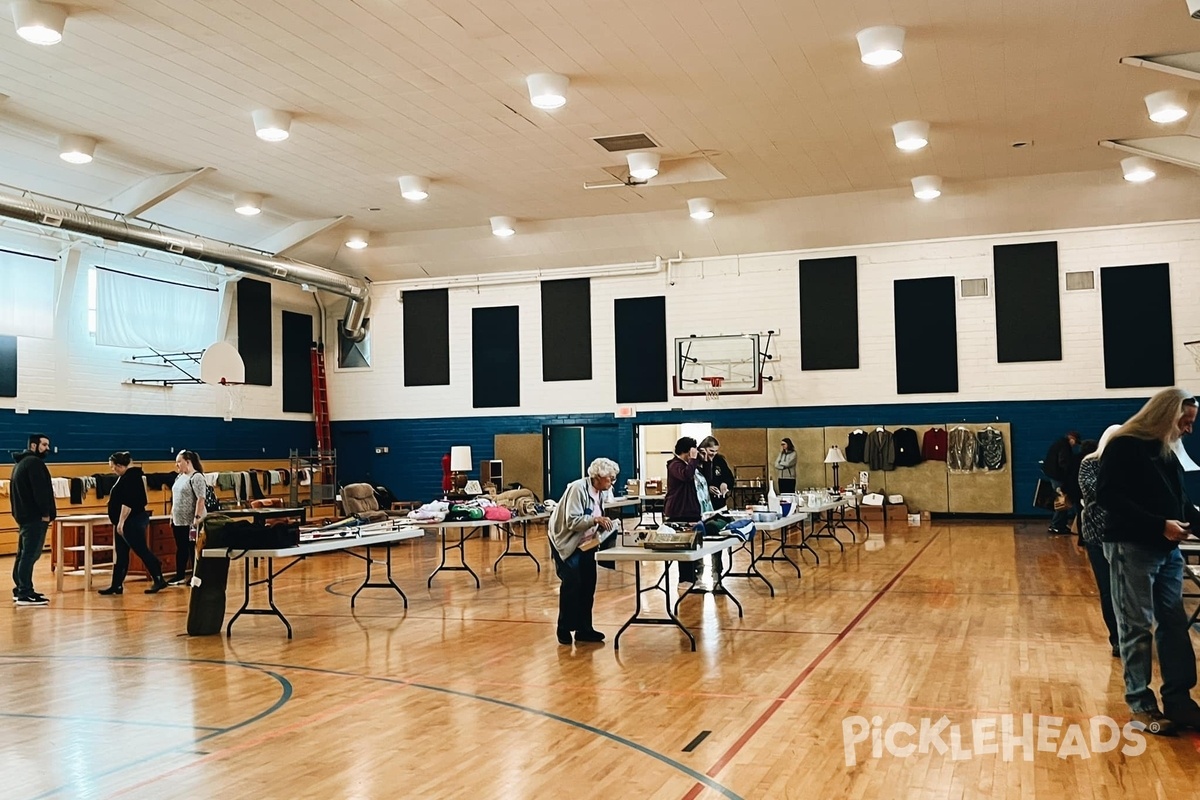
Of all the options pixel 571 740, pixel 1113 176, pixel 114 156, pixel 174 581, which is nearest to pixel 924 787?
pixel 571 740

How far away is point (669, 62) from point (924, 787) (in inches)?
288

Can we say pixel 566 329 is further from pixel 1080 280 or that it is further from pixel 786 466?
pixel 1080 280

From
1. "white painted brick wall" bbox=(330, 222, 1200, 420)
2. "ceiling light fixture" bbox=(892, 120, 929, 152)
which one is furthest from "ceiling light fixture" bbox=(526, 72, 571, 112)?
"white painted brick wall" bbox=(330, 222, 1200, 420)

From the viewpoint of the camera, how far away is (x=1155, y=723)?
436 cm

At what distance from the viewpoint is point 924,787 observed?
3781 millimetres

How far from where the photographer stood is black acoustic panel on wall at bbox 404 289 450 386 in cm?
2017

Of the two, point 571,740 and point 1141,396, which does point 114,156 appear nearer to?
point 571,740

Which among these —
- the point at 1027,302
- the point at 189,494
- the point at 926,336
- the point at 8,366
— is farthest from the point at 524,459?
the point at 189,494

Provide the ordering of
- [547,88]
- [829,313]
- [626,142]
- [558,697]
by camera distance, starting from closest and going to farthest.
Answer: [558,697] < [547,88] < [626,142] < [829,313]

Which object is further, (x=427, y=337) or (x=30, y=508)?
(x=427, y=337)

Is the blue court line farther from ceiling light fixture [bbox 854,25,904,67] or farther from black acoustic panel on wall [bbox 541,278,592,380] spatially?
black acoustic panel on wall [bbox 541,278,592,380]

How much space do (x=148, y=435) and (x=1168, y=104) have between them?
15.0 m

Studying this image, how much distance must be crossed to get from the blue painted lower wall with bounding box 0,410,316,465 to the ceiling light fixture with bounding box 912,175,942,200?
1237cm

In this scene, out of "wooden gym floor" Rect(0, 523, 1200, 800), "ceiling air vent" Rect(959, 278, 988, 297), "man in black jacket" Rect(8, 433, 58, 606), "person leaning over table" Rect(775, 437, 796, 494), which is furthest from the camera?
"person leaning over table" Rect(775, 437, 796, 494)
